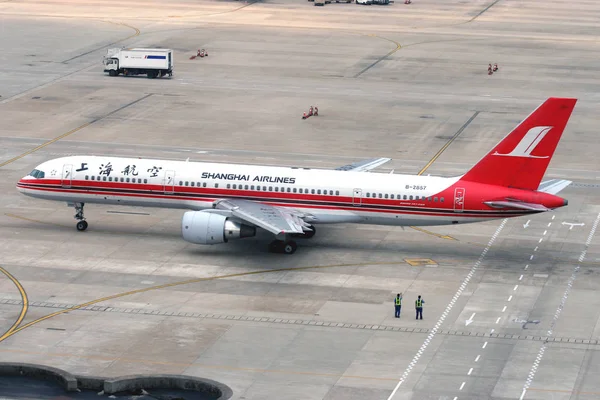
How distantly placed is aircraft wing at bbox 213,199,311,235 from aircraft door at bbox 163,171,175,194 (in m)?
3.28

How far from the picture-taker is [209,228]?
238 ft

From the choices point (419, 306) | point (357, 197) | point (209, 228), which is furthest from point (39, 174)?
point (419, 306)

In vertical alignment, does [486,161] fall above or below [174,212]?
above

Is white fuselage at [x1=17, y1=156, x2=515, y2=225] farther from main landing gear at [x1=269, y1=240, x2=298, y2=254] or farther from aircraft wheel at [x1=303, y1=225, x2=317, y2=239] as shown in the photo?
main landing gear at [x1=269, y1=240, x2=298, y2=254]

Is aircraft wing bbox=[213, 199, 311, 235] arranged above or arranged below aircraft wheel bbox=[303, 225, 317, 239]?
above

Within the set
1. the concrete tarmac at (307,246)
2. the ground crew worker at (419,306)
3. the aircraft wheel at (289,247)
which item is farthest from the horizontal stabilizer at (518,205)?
the aircraft wheel at (289,247)

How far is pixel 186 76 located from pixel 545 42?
50.9 meters

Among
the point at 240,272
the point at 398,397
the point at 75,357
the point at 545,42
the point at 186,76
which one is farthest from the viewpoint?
the point at 545,42

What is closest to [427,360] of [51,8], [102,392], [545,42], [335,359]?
[335,359]

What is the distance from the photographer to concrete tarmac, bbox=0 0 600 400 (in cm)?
5762

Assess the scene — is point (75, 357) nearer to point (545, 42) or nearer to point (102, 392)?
point (102, 392)

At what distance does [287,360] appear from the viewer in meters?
57.6

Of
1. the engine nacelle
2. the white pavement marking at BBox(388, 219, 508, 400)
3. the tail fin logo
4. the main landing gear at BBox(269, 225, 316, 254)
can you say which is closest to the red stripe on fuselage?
the main landing gear at BBox(269, 225, 316, 254)

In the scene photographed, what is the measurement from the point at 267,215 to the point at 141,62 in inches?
→ 2390
